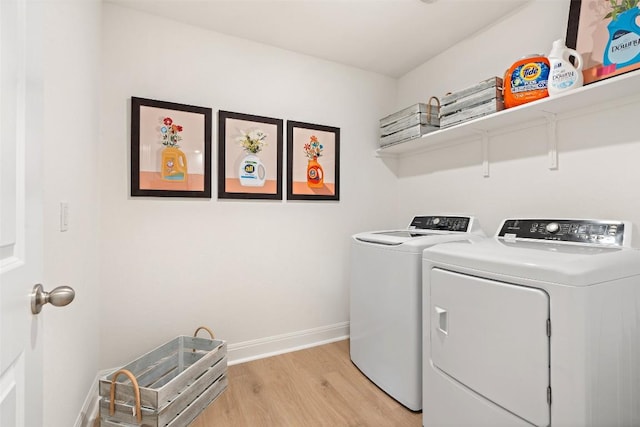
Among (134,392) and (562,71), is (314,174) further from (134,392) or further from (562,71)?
(134,392)

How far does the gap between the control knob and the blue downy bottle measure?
74 cm

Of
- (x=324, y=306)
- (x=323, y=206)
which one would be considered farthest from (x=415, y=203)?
(x=324, y=306)

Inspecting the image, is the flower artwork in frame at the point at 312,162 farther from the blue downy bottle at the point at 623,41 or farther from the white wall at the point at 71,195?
the blue downy bottle at the point at 623,41

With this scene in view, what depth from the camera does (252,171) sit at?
7.20 feet

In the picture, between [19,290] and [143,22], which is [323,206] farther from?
[19,290]

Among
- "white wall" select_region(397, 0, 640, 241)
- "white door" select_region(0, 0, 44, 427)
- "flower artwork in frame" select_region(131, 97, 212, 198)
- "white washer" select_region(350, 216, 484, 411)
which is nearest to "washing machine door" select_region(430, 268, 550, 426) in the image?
"white washer" select_region(350, 216, 484, 411)

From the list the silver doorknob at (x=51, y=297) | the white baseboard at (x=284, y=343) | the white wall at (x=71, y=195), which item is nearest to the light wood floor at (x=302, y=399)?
the white baseboard at (x=284, y=343)

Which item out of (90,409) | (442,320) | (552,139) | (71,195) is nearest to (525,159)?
(552,139)

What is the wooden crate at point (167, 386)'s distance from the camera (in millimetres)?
1358

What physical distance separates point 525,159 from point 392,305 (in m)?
1.21

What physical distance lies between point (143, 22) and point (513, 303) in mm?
2519

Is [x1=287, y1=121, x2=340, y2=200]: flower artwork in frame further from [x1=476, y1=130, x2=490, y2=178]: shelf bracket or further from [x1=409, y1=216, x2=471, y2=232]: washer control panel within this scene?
[x1=476, y1=130, x2=490, y2=178]: shelf bracket

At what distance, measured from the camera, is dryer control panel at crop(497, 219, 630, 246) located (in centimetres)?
133

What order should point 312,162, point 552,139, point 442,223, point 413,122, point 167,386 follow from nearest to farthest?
point 167,386 < point 552,139 < point 442,223 < point 413,122 < point 312,162
